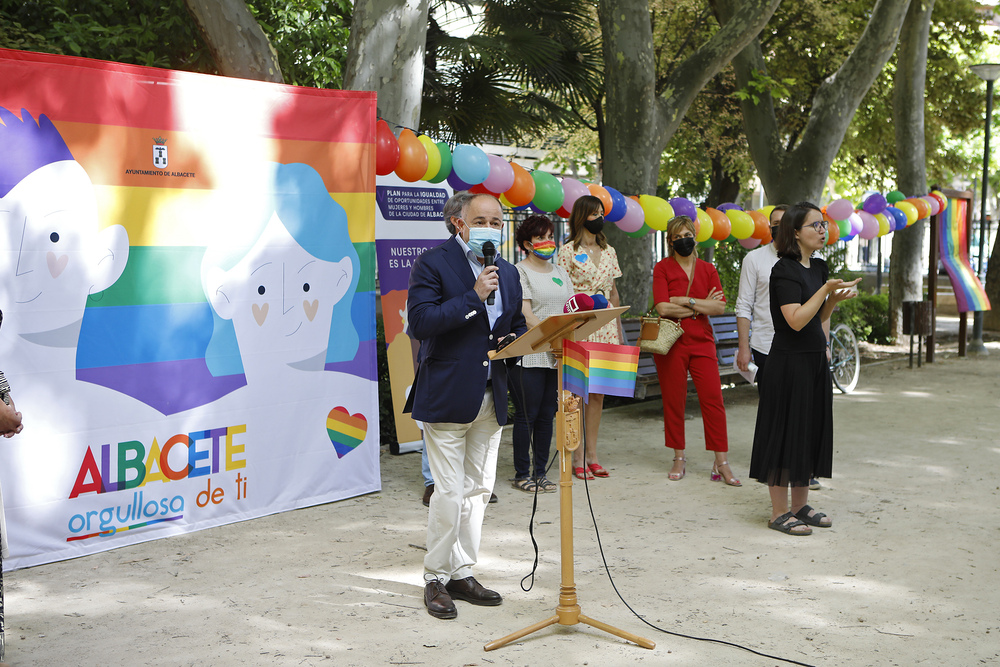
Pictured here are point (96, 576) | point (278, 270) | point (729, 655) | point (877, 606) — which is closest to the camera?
point (729, 655)

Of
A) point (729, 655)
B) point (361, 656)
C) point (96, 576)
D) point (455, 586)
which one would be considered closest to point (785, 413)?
point (729, 655)

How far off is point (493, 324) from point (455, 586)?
1.21m

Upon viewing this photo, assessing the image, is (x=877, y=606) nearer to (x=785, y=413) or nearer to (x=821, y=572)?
(x=821, y=572)

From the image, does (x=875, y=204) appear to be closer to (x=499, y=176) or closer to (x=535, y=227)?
(x=499, y=176)

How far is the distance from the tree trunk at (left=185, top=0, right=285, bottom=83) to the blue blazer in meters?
3.20

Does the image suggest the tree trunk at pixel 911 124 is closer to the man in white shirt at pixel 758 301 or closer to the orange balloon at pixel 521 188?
the man in white shirt at pixel 758 301

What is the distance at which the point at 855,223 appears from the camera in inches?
377

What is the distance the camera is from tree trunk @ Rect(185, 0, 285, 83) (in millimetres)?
6168

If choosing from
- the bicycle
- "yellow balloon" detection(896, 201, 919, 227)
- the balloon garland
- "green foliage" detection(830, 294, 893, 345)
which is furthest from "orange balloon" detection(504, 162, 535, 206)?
"green foliage" detection(830, 294, 893, 345)

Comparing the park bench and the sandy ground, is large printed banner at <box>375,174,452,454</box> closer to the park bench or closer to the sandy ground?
the sandy ground

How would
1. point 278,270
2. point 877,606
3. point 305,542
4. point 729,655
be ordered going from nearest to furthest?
point 729,655, point 877,606, point 305,542, point 278,270

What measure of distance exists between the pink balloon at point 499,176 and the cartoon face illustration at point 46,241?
105 inches

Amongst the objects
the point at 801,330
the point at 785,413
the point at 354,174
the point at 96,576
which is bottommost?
the point at 96,576

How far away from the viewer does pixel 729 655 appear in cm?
340
